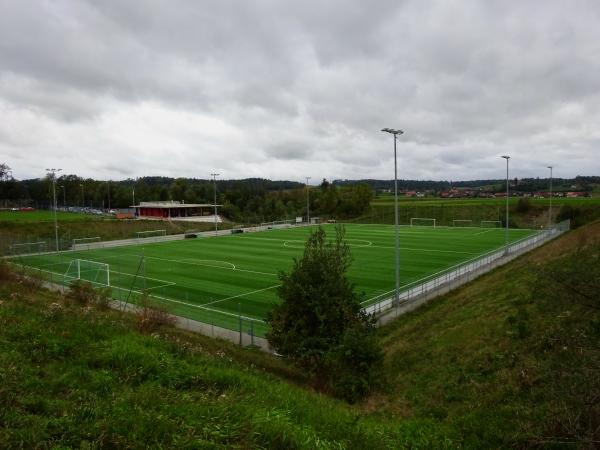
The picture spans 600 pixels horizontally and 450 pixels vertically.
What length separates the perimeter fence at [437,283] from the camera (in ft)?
88.7

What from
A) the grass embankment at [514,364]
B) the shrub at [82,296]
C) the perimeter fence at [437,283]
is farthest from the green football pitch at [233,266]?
the grass embankment at [514,364]

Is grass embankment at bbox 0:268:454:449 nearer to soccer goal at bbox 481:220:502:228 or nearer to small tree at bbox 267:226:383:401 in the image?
small tree at bbox 267:226:383:401

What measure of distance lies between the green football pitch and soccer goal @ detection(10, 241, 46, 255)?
6.32 feet

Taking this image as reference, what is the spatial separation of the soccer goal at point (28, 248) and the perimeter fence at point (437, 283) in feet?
131

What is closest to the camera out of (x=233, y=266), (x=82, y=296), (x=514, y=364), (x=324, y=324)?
(x=514, y=364)

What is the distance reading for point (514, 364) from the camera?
12.3 metres

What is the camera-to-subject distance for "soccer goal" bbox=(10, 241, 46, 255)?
47.9 meters

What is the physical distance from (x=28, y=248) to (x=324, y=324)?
4625 centimetres

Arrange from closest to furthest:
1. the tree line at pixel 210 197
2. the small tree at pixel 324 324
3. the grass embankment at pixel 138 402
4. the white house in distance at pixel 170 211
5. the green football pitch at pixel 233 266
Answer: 1. the grass embankment at pixel 138 402
2. the small tree at pixel 324 324
3. the green football pitch at pixel 233 266
4. the white house in distance at pixel 170 211
5. the tree line at pixel 210 197

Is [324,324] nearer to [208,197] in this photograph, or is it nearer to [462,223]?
[462,223]

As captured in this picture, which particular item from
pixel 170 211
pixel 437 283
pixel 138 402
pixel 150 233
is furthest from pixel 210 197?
pixel 138 402

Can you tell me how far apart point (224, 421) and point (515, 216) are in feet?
331

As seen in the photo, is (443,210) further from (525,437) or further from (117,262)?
(525,437)

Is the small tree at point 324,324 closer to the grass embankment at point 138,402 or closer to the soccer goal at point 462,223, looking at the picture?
the grass embankment at point 138,402
